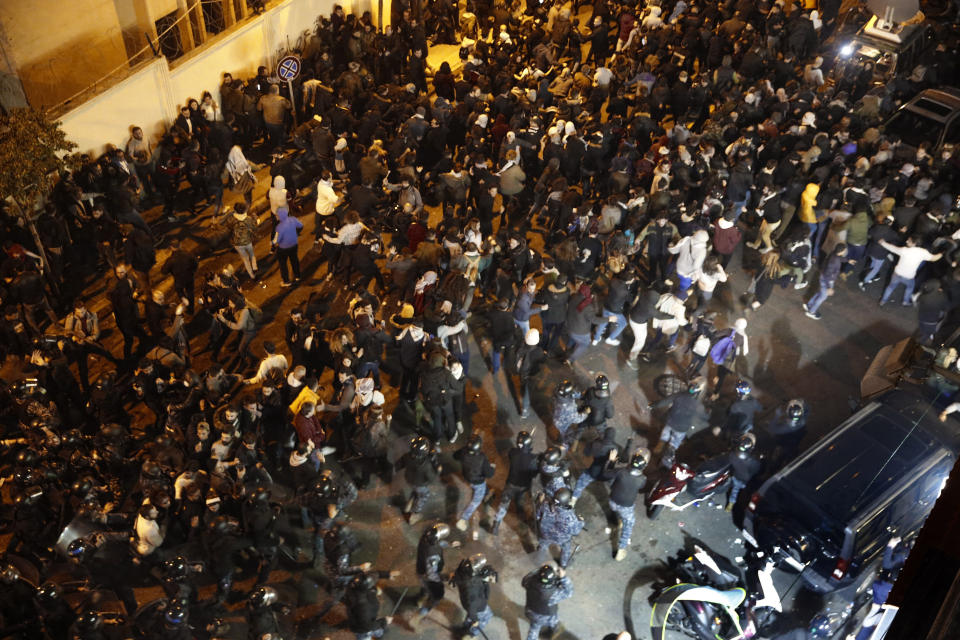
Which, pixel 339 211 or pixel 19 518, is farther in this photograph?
pixel 339 211

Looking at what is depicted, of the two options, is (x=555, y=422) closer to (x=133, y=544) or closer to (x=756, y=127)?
(x=133, y=544)

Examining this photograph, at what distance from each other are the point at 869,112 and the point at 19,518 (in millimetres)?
16708

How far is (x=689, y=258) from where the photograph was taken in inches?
556

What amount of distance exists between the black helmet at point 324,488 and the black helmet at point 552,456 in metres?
2.46

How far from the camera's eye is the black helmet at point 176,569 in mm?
9777

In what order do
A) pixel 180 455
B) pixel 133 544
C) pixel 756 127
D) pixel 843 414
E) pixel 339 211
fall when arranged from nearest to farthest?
1. pixel 133 544
2. pixel 180 455
3. pixel 843 414
4. pixel 339 211
5. pixel 756 127

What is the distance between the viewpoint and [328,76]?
66.1 ft

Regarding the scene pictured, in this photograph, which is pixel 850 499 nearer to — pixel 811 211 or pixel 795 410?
pixel 795 410

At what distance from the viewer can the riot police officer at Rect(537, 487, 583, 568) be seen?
1034 cm

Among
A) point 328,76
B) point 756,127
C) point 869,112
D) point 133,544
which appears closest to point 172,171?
point 328,76

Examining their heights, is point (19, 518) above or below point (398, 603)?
above

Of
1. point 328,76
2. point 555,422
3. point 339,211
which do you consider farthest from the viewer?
point 328,76

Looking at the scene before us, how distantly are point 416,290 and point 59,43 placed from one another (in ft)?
35.3

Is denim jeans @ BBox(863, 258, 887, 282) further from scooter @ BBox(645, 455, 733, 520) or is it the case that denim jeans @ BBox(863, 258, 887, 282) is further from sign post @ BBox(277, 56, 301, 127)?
sign post @ BBox(277, 56, 301, 127)
